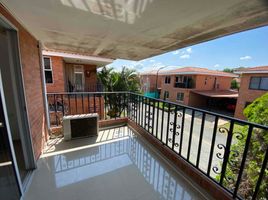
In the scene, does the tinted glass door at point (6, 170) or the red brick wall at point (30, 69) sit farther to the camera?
the red brick wall at point (30, 69)

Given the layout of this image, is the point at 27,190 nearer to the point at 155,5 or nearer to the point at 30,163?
the point at 30,163

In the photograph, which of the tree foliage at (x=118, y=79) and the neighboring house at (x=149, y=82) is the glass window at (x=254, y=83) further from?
the neighboring house at (x=149, y=82)

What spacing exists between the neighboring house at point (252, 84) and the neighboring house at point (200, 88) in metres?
3.09

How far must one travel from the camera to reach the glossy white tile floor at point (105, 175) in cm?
161

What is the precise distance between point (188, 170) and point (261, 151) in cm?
103

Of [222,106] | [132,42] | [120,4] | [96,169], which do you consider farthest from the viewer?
[222,106]

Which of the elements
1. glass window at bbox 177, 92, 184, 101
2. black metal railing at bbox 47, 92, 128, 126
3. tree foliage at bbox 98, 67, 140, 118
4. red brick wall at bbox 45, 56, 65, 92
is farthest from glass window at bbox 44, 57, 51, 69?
glass window at bbox 177, 92, 184, 101

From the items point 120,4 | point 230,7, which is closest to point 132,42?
point 120,4

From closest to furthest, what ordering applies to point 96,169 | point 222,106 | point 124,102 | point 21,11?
1. point 21,11
2. point 96,169
3. point 124,102
4. point 222,106

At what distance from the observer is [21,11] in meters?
1.41

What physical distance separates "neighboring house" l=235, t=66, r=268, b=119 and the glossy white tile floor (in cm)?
1175

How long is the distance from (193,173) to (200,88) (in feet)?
50.4

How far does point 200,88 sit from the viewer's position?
50.6 feet

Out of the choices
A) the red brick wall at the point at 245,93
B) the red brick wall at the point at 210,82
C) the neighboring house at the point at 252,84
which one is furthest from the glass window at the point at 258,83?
the red brick wall at the point at 210,82
